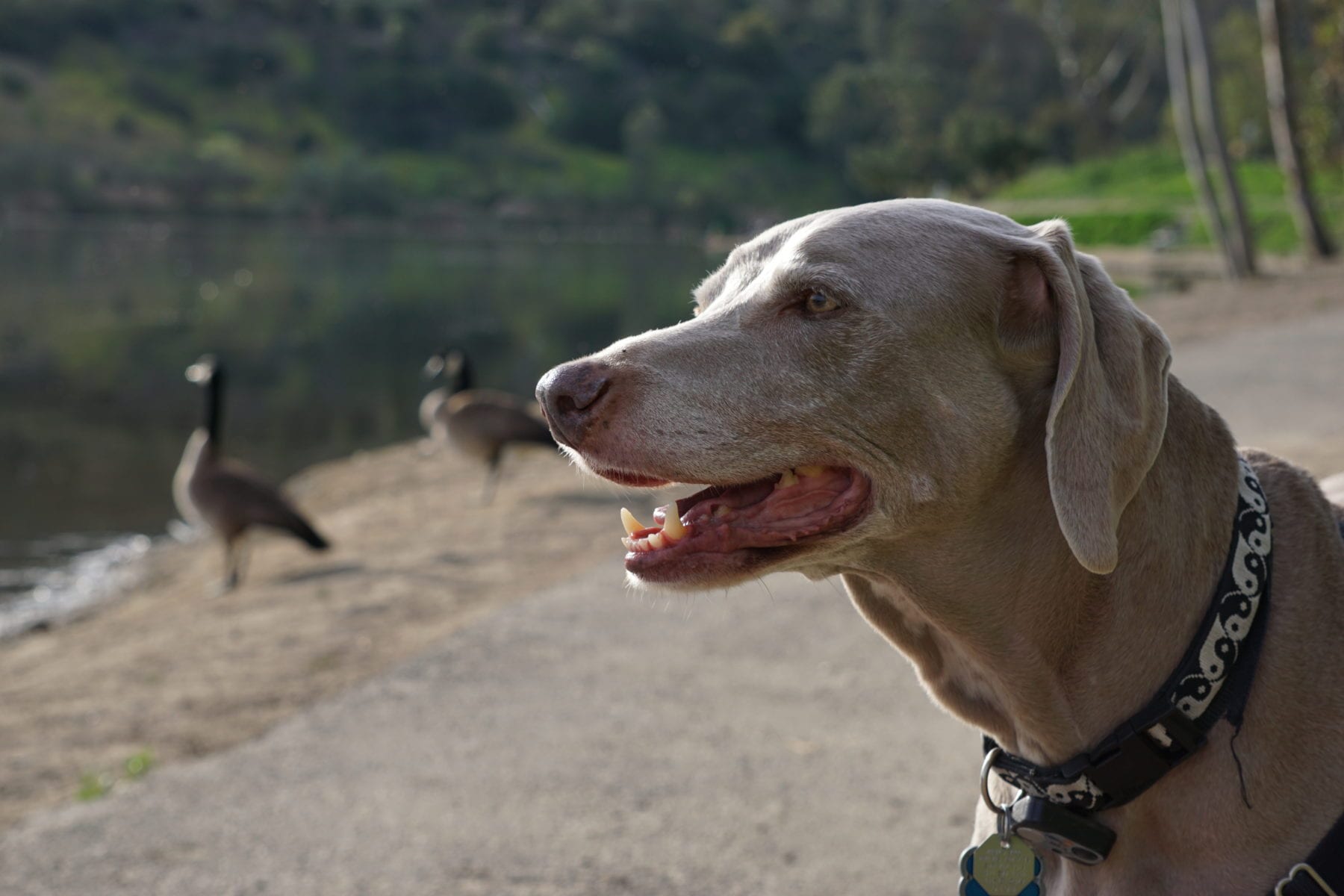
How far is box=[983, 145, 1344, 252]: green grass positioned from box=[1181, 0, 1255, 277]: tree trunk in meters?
3.75

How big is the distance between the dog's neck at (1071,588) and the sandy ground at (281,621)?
2.43 feet

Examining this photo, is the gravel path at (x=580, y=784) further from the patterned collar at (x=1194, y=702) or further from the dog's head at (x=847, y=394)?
the dog's head at (x=847, y=394)

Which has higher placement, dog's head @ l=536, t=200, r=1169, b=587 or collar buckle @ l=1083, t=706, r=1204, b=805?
dog's head @ l=536, t=200, r=1169, b=587

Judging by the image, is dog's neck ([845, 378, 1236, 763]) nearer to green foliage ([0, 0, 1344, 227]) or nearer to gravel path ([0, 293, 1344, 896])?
gravel path ([0, 293, 1344, 896])

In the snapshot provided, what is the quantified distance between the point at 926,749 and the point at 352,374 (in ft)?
72.2

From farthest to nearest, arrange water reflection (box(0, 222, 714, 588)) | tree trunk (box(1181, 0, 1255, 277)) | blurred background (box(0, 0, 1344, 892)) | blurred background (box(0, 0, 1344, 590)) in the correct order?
blurred background (box(0, 0, 1344, 590)) → tree trunk (box(1181, 0, 1255, 277)) → water reflection (box(0, 222, 714, 588)) → blurred background (box(0, 0, 1344, 892))

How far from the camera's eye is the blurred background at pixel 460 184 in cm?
1669

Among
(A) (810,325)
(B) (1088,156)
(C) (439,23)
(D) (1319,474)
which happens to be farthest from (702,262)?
(C) (439,23)

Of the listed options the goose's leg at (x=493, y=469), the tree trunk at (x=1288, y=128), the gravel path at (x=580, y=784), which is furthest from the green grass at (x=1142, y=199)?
the gravel path at (x=580, y=784)

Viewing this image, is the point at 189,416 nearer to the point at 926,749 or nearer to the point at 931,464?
the point at 926,749

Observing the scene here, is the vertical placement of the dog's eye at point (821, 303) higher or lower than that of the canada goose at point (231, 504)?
higher

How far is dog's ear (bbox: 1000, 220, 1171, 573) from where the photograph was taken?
2.09 m

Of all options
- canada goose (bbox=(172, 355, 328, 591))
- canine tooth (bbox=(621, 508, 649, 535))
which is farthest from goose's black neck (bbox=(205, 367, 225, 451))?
canine tooth (bbox=(621, 508, 649, 535))

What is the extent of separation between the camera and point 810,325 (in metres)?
2.33
